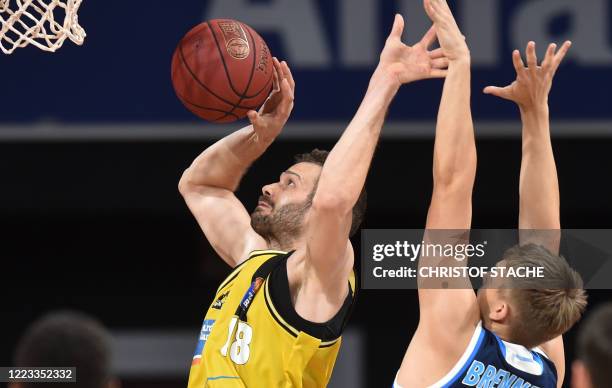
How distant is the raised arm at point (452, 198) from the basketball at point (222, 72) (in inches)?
34.1

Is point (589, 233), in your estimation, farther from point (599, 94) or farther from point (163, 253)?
point (163, 253)

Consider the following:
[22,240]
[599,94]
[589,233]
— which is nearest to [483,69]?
[599,94]

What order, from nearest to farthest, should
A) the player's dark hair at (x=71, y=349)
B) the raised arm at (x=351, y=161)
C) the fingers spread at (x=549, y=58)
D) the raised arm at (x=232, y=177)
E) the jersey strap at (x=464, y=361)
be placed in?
the player's dark hair at (x=71, y=349), the jersey strap at (x=464, y=361), the raised arm at (x=351, y=161), the fingers spread at (x=549, y=58), the raised arm at (x=232, y=177)

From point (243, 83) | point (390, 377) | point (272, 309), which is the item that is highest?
point (243, 83)

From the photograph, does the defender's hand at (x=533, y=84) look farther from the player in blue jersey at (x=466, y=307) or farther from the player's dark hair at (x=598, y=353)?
the player's dark hair at (x=598, y=353)

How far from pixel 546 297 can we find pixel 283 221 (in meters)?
1.11

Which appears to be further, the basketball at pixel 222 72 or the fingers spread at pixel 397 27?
the basketball at pixel 222 72

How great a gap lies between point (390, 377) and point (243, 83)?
3.14m

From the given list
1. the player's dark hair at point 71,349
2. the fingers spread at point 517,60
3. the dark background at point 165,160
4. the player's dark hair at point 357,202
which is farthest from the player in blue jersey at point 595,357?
the dark background at point 165,160

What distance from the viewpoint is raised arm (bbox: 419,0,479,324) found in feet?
10.8

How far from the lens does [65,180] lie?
6.19m

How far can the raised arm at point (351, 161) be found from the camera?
355cm

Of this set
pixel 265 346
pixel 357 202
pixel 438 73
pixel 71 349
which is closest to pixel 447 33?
pixel 438 73

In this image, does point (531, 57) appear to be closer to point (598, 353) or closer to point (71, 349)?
point (598, 353)
